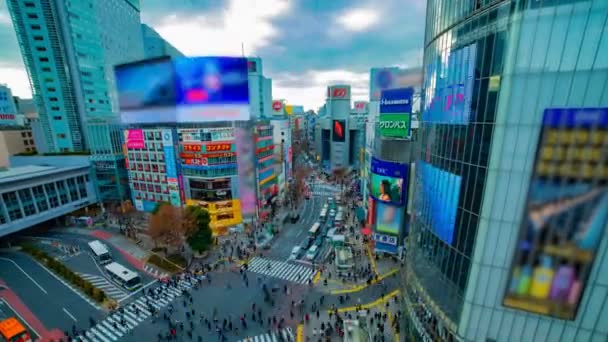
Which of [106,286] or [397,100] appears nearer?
[106,286]

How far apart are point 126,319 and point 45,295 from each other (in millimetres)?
13332

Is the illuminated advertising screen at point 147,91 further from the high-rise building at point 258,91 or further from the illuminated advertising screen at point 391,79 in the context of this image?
the illuminated advertising screen at point 391,79

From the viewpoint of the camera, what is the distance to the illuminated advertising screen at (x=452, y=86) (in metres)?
14.0

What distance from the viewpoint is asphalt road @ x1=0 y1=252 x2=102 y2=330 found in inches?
1050

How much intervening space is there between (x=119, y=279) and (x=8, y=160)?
5455 cm

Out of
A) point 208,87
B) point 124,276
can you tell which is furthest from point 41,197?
point 208,87

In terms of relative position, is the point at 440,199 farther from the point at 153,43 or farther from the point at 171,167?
the point at 153,43

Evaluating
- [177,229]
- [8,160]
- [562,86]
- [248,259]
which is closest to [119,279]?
[177,229]

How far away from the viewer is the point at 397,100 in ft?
116

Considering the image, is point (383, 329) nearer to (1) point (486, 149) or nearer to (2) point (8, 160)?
(1) point (486, 149)

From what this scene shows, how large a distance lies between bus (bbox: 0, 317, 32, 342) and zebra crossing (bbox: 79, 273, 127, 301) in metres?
7.19

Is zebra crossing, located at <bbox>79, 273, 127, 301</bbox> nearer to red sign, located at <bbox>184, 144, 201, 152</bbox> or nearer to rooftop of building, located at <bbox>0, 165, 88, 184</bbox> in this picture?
red sign, located at <bbox>184, 144, 201, 152</bbox>

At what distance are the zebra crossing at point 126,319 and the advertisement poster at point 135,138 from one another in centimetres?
3206

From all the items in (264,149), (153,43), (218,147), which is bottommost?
(264,149)
